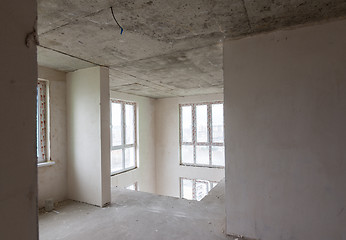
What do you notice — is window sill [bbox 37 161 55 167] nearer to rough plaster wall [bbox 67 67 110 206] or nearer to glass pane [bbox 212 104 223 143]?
rough plaster wall [bbox 67 67 110 206]

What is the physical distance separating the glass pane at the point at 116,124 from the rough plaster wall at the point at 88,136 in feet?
7.80

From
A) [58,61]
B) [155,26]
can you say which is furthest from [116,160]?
[155,26]

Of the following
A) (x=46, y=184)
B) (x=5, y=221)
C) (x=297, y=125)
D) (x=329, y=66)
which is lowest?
(x=46, y=184)

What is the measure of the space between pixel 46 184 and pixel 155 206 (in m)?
1.88

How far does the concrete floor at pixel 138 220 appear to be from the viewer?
2.55 m

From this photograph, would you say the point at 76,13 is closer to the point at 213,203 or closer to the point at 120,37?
the point at 120,37

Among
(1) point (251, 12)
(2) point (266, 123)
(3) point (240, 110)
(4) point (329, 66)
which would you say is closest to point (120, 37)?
(1) point (251, 12)

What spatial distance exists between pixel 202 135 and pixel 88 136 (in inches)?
173

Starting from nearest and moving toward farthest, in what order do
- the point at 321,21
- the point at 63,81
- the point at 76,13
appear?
the point at 76,13
the point at 321,21
the point at 63,81

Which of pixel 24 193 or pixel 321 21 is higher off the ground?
pixel 321 21

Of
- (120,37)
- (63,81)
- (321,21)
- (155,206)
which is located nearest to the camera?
(321,21)

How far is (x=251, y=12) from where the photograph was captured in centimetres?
193

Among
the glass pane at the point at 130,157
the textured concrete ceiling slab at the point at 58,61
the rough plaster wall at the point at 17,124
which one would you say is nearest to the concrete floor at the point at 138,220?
the rough plaster wall at the point at 17,124

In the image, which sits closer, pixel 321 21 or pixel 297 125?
pixel 321 21
